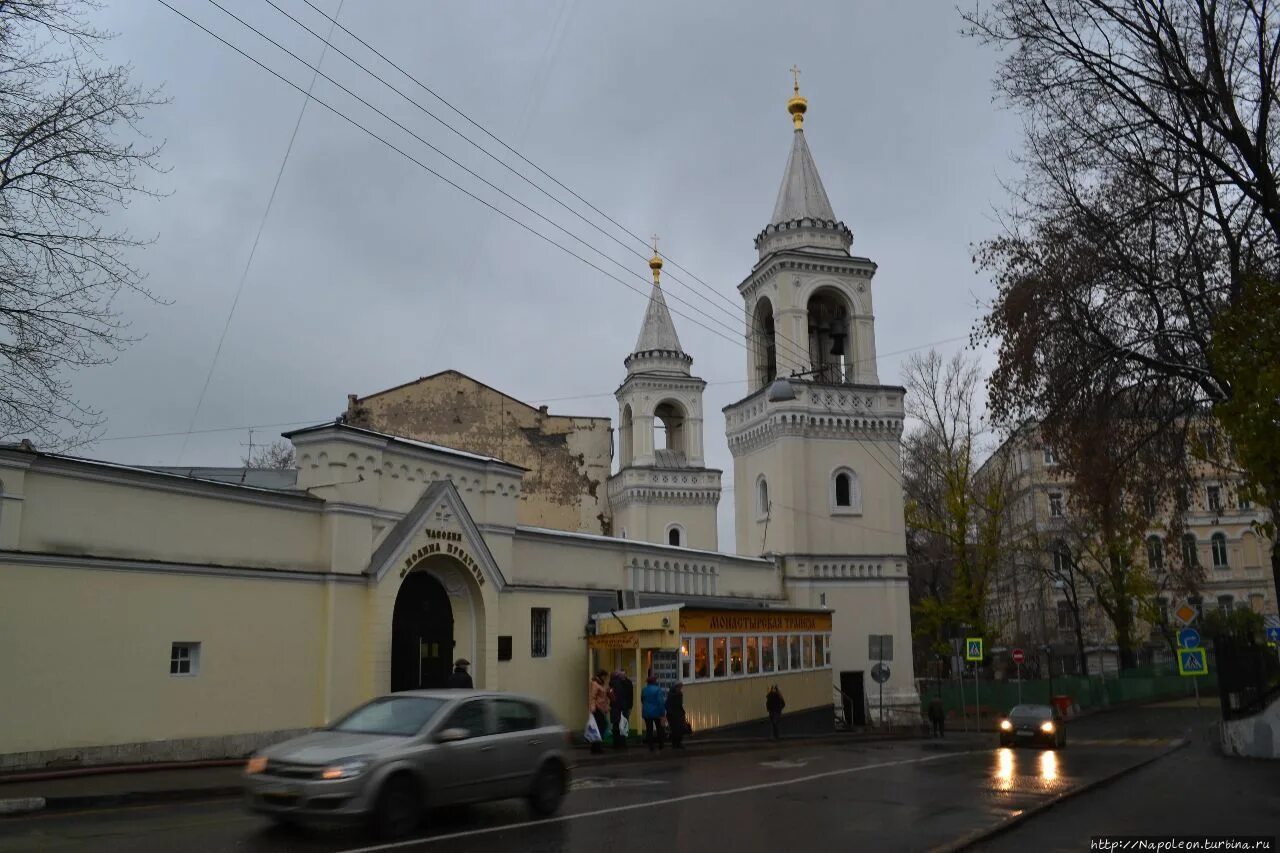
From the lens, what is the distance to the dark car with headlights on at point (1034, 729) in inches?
1024

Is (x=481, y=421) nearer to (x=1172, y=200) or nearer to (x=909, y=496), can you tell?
(x=909, y=496)

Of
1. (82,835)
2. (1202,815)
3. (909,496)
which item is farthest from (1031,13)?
(909,496)

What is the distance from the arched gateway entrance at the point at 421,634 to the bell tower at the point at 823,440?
16247 mm

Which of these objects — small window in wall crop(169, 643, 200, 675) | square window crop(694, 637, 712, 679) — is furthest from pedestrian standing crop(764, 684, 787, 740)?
small window in wall crop(169, 643, 200, 675)

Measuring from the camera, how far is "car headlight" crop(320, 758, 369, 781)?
975cm

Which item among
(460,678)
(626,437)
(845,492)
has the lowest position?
(460,678)

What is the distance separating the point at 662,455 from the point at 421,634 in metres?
35.0

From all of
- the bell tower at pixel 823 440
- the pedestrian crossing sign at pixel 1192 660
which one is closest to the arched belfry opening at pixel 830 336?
the bell tower at pixel 823 440

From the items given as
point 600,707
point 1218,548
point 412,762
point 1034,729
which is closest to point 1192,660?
point 1034,729

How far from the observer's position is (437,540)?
68.6ft

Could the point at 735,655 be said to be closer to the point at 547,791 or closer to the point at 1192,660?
the point at 1192,660

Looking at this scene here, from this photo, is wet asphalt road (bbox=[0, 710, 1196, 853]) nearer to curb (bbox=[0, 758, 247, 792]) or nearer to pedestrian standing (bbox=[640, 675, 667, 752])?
pedestrian standing (bbox=[640, 675, 667, 752])

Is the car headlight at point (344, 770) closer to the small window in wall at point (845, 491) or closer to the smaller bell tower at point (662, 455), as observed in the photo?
the small window in wall at point (845, 491)

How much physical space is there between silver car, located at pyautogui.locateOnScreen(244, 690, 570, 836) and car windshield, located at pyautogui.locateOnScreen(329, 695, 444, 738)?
0.01m
